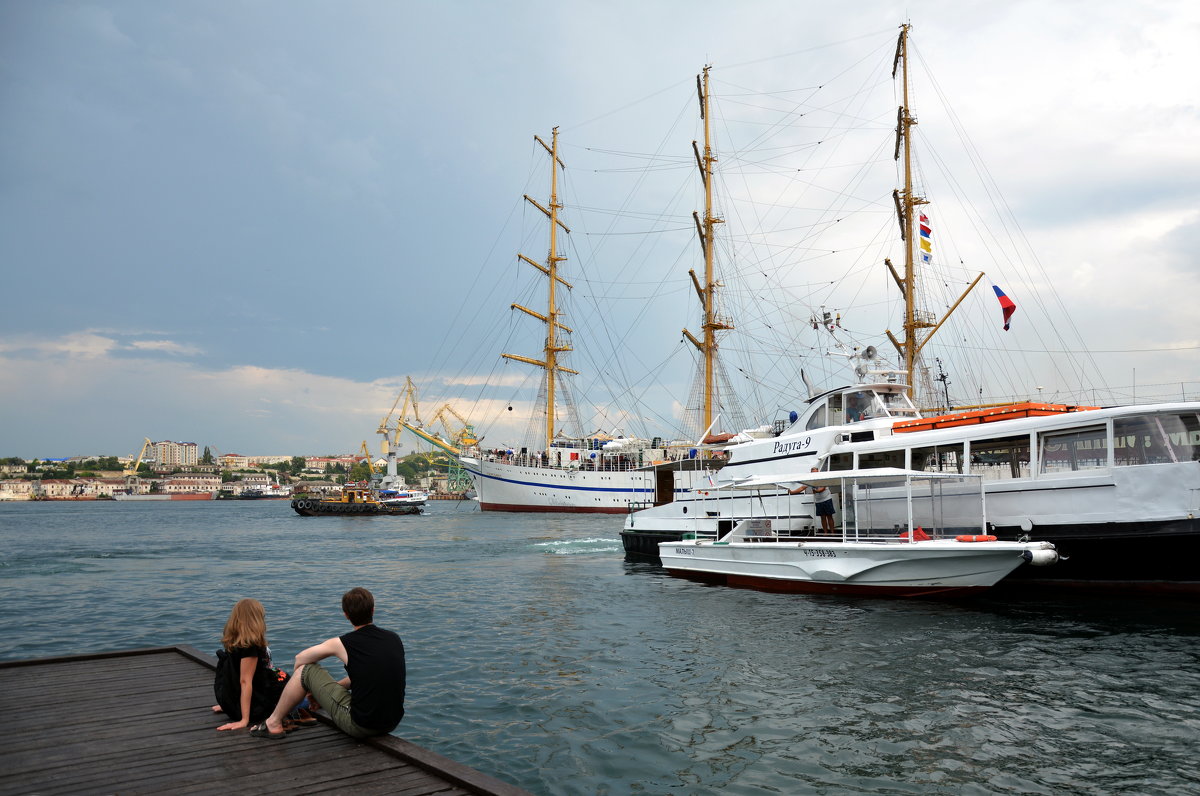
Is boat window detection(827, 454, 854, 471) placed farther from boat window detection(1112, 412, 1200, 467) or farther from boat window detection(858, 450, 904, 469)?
boat window detection(1112, 412, 1200, 467)

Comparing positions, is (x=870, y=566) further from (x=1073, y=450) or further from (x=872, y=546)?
(x=1073, y=450)

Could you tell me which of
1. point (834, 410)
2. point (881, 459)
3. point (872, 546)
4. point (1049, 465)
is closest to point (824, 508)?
point (881, 459)

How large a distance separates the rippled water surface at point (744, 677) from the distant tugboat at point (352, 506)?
6064 centimetres

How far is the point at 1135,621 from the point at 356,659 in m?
16.2

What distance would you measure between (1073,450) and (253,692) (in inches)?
753

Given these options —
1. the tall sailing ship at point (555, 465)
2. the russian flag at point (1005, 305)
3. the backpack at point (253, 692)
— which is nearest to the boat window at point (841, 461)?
the russian flag at point (1005, 305)

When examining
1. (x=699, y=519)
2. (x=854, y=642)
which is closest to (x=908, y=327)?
(x=699, y=519)

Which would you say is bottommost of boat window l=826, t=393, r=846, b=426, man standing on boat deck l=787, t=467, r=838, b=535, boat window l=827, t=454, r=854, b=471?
man standing on boat deck l=787, t=467, r=838, b=535

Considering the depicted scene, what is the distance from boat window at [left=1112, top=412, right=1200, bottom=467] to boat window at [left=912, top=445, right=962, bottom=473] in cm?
416

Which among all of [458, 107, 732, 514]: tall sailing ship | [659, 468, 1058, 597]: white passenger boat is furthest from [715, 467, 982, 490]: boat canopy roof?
[458, 107, 732, 514]: tall sailing ship

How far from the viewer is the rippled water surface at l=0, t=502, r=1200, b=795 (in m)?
7.82

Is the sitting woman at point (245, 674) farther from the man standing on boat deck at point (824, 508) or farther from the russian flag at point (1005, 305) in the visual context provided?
the russian flag at point (1005, 305)

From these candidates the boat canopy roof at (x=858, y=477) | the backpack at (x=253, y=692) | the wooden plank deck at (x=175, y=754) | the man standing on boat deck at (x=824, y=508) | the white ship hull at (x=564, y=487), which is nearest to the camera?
the wooden plank deck at (x=175, y=754)

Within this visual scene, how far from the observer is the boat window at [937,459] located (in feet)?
70.2
